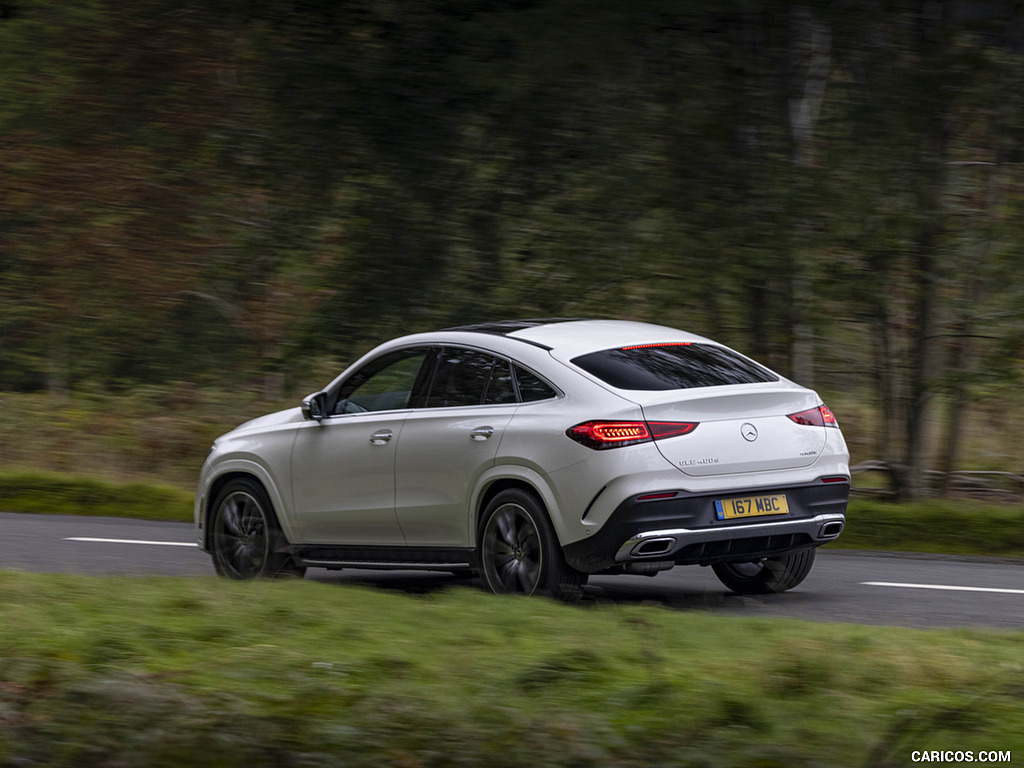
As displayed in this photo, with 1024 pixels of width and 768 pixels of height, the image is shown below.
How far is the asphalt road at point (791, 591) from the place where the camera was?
27.8 feet

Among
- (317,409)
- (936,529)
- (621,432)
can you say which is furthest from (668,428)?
(936,529)

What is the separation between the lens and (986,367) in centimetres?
1247

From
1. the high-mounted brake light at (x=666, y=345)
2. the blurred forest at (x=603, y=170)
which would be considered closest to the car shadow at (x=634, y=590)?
the high-mounted brake light at (x=666, y=345)

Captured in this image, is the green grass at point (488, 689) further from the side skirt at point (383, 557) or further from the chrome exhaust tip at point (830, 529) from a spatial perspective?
the side skirt at point (383, 557)

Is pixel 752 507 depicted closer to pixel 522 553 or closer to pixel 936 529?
pixel 522 553

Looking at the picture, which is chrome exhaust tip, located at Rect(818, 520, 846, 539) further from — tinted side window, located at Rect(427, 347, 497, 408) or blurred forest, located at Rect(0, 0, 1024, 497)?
blurred forest, located at Rect(0, 0, 1024, 497)

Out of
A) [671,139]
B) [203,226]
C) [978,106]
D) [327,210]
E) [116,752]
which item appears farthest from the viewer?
[203,226]

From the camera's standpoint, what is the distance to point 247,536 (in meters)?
9.81

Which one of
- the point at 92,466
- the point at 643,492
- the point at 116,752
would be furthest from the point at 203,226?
the point at 116,752

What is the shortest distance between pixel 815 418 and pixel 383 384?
2.75 metres

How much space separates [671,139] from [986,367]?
344 cm

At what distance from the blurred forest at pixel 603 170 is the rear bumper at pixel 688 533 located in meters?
3.04

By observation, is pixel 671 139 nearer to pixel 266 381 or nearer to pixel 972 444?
pixel 972 444

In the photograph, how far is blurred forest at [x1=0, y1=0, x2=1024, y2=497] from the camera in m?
10.7
